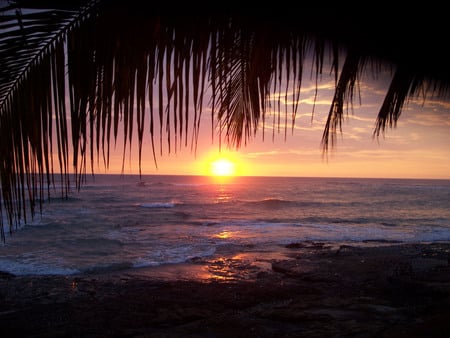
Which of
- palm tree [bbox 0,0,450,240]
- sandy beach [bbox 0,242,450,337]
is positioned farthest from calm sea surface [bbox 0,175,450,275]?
palm tree [bbox 0,0,450,240]

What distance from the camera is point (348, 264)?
37.1 feet

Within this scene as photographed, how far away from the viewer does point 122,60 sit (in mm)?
1171

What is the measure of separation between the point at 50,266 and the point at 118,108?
517 inches

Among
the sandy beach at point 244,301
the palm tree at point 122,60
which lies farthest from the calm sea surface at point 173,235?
the palm tree at point 122,60

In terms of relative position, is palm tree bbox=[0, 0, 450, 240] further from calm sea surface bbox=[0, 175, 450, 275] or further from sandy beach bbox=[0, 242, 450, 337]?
calm sea surface bbox=[0, 175, 450, 275]

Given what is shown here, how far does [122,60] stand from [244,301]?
741 cm

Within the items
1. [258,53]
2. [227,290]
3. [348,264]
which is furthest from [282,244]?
[258,53]

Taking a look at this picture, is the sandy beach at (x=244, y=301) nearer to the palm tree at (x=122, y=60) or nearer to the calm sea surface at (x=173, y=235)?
the calm sea surface at (x=173, y=235)

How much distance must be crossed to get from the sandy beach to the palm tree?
512cm

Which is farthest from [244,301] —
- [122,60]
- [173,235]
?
[173,235]

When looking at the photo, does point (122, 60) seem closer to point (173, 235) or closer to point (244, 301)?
point (244, 301)

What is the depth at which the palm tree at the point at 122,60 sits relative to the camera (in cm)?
109

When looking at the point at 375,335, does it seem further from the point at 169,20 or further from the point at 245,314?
the point at 169,20

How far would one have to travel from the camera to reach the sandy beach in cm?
623
